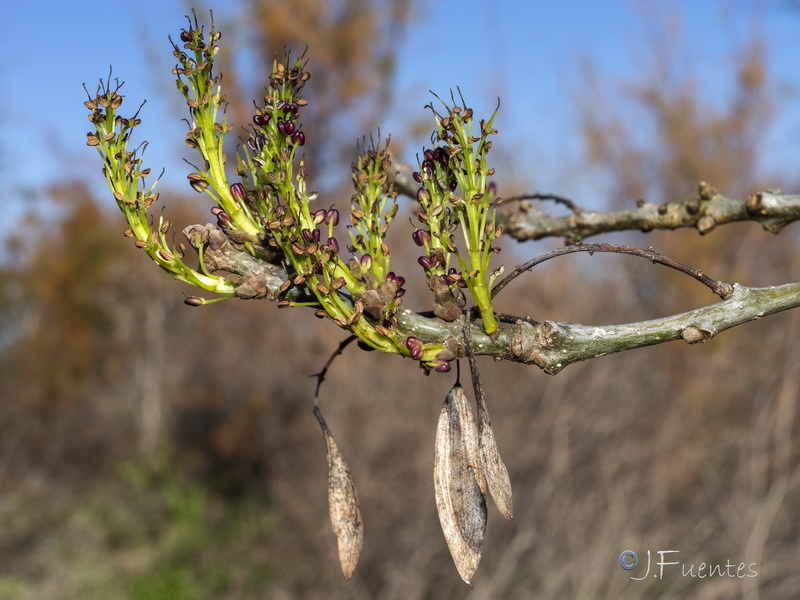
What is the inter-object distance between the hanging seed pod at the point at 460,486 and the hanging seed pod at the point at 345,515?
16 centimetres

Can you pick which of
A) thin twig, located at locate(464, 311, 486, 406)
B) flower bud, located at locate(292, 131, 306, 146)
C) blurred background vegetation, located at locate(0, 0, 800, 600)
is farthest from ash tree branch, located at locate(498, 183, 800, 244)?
blurred background vegetation, located at locate(0, 0, 800, 600)

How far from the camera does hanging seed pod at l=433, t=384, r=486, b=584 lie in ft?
3.40

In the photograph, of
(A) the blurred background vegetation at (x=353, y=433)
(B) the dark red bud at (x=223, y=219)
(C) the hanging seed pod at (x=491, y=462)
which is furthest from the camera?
(A) the blurred background vegetation at (x=353, y=433)

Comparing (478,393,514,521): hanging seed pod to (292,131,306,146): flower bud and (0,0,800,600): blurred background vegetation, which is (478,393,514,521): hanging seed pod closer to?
(292,131,306,146): flower bud

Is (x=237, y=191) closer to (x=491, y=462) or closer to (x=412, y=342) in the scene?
(x=412, y=342)

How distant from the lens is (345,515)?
1157 mm

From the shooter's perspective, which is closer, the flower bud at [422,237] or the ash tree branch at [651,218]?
the flower bud at [422,237]

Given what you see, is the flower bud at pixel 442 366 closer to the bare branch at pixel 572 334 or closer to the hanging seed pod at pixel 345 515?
the bare branch at pixel 572 334

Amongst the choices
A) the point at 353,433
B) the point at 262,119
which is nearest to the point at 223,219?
the point at 262,119

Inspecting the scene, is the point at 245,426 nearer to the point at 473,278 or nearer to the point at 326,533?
the point at 326,533

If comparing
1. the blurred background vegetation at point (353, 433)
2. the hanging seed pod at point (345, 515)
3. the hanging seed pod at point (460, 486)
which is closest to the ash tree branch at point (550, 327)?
the hanging seed pod at point (460, 486)

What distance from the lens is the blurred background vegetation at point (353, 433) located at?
19.6 feet

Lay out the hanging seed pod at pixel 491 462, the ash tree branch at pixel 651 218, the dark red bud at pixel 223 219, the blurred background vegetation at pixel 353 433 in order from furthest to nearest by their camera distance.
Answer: the blurred background vegetation at pixel 353 433, the ash tree branch at pixel 651 218, the dark red bud at pixel 223 219, the hanging seed pod at pixel 491 462

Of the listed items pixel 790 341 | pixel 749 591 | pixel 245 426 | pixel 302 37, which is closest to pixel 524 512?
pixel 749 591
